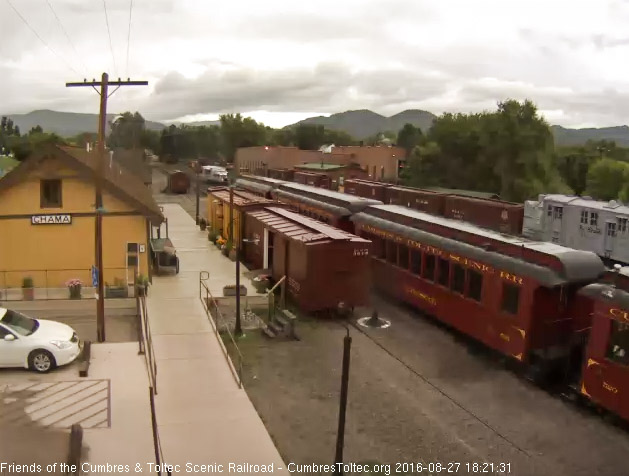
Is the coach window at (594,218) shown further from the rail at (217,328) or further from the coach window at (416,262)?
the rail at (217,328)

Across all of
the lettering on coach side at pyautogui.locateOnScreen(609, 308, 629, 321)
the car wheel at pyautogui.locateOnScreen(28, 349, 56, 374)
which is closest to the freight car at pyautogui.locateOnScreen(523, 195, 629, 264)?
the lettering on coach side at pyautogui.locateOnScreen(609, 308, 629, 321)

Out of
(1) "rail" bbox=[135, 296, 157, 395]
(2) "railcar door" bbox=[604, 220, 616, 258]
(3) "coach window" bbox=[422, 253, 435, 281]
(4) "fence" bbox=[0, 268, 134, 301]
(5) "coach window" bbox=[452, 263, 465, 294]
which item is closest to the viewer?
(1) "rail" bbox=[135, 296, 157, 395]

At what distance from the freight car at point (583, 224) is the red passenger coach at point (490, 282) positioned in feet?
26.4

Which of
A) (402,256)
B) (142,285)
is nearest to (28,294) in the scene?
(142,285)

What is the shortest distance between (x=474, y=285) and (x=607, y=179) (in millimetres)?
49249

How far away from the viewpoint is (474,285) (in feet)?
50.8

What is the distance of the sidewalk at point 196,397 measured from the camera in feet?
32.2

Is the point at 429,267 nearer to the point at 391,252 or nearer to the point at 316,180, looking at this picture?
the point at 391,252

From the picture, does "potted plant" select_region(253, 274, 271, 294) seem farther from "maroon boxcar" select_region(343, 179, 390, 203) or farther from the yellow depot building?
"maroon boxcar" select_region(343, 179, 390, 203)

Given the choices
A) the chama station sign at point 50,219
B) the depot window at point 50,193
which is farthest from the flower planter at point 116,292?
the depot window at point 50,193

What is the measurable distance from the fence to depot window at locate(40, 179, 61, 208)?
7.96 feet

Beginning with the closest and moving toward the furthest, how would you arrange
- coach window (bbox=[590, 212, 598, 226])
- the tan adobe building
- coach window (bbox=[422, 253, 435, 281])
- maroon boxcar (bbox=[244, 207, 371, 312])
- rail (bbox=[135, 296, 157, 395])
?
rail (bbox=[135, 296, 157, 395]) → coach window (bbox=[422, 253, 435, 281]) → maroon boxcar (bbox=[244, 207, 371, 312]) → coach window (bbox=[590, 212, 598, 226]) → the tan adobe building

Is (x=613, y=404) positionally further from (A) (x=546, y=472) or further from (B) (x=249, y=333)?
(B) (x=249, y=333)

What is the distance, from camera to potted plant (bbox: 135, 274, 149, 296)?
19.5 m
